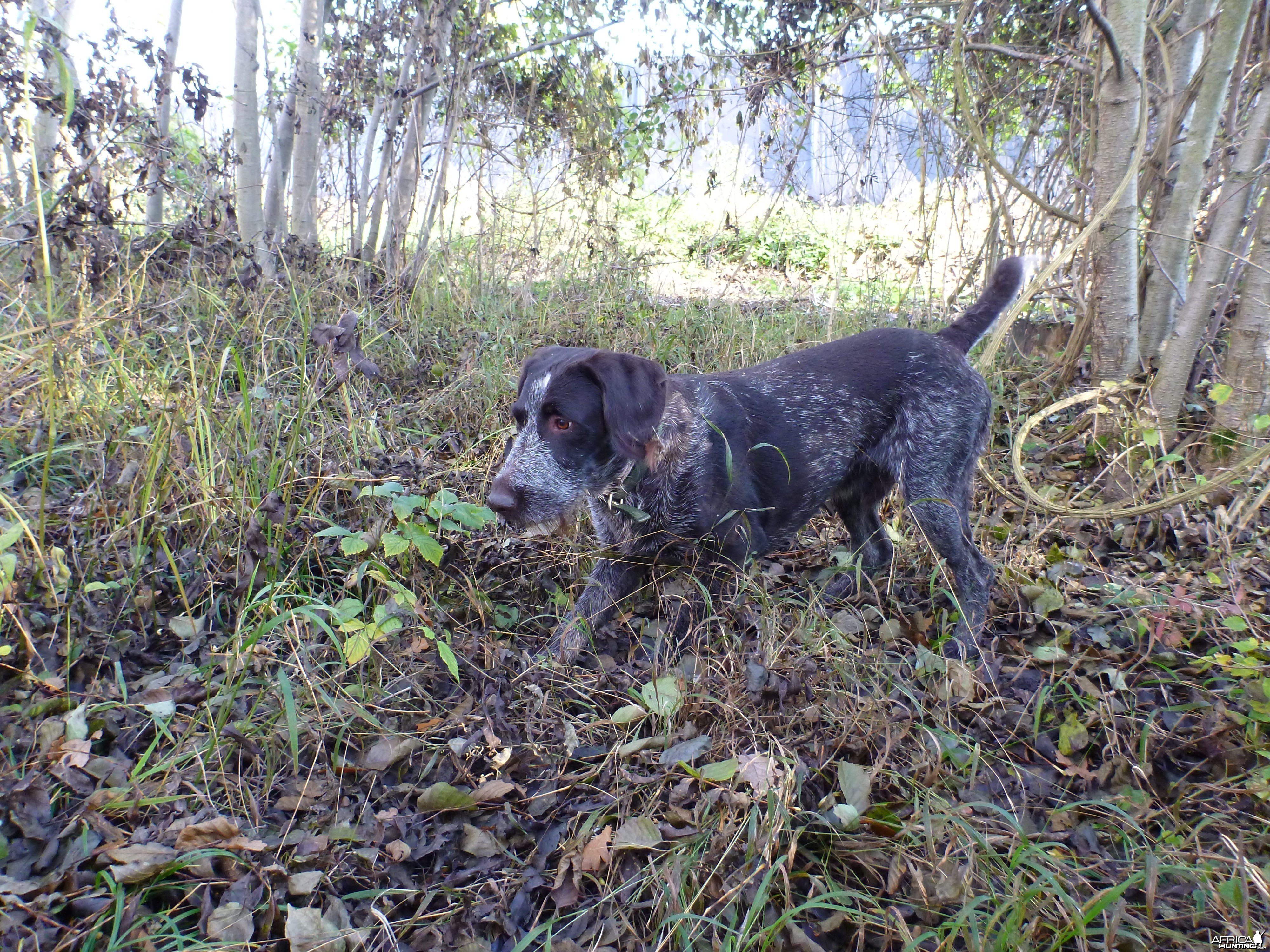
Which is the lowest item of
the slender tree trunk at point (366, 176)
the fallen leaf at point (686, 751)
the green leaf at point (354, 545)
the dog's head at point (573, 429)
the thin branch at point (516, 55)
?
the fallen leaf at point (686, 751)

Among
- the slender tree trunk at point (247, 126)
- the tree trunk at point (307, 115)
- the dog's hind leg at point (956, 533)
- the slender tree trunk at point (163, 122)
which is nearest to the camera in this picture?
the dog's hind leg at point (956, 533)

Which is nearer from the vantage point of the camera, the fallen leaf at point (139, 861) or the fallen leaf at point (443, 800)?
the fallen leaf at point (139, 861)

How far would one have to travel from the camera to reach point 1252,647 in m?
2.07

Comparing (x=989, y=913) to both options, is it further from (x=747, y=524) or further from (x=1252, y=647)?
(x=747, y=524)

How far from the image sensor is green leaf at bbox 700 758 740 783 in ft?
6.66

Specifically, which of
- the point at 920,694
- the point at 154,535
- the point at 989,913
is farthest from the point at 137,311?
the point at 989,913

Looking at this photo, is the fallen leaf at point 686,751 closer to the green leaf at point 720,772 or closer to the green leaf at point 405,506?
the green leaf at point 720,772

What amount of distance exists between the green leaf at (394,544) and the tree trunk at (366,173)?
3668 mm

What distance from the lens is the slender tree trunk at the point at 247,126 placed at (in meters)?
4.98

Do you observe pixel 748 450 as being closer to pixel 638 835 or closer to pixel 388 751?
pixel 638 835

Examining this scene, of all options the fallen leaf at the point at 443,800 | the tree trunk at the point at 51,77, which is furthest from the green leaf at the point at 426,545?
the tree trunk at the point at 51,77

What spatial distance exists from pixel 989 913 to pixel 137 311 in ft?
13.1

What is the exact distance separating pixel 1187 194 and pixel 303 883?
475cm

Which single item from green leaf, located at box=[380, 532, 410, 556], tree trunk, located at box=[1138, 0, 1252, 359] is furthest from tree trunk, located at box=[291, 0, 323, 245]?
tree trunk, located at box=[1138, 0, 1252, 359]
